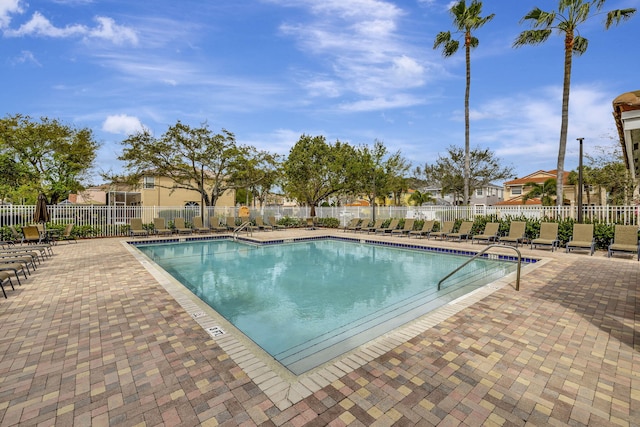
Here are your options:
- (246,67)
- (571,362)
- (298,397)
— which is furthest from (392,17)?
(298,397)

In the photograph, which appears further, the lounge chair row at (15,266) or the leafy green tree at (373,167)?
the leafy green tree at (373,167)

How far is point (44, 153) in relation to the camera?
18969 mm

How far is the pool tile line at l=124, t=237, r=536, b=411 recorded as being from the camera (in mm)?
2686

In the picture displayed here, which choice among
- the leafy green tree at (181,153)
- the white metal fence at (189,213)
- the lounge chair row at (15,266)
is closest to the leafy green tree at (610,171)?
the white metal fence at (189,213)

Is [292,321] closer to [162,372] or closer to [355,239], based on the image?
[162,372]

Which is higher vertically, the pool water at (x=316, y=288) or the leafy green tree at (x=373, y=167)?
the leafy green tree at (x=373, y=167)

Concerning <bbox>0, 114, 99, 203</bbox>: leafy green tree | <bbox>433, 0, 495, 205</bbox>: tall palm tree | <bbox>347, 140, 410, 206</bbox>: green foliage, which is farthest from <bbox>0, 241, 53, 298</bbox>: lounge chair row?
<bbox>347, 140, 410, 206</bbox>: green foliage

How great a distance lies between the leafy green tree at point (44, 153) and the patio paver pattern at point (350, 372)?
18.3m

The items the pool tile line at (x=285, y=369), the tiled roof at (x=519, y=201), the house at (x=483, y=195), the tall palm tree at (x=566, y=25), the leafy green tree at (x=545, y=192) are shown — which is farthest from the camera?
the house at (x=483, y=195)

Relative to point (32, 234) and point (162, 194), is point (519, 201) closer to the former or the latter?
point (162, 194)

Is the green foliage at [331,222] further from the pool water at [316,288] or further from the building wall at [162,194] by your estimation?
the building wall at [162,194]

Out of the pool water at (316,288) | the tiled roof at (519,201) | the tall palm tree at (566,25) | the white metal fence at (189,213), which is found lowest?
the pool water at (316,288)

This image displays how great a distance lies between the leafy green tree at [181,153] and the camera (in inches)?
818

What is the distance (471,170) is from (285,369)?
3630cm
